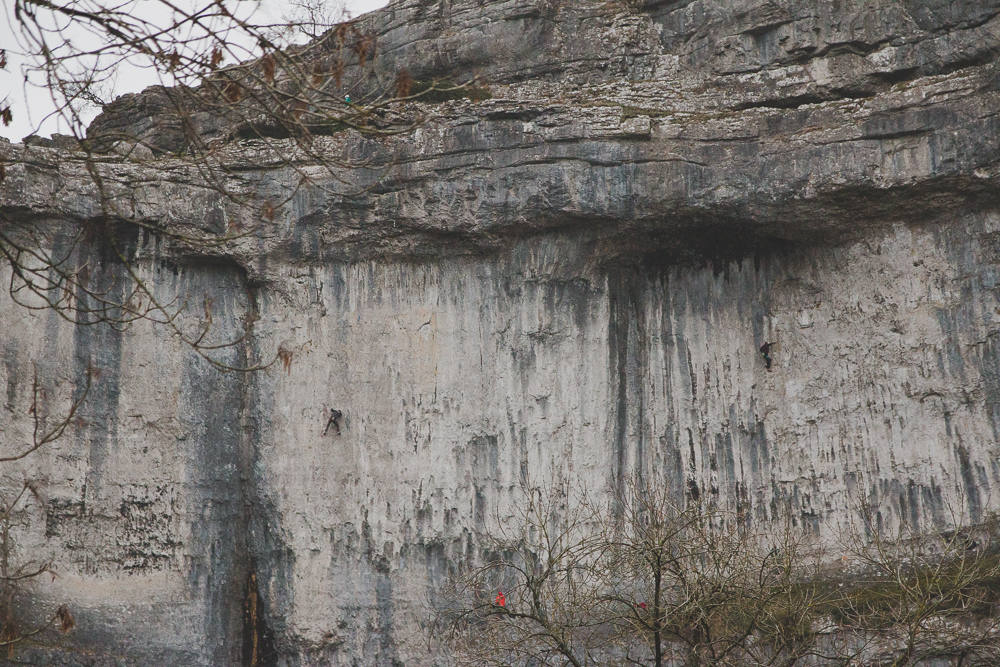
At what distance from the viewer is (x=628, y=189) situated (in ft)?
46.1

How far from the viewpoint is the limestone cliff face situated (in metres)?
13.9

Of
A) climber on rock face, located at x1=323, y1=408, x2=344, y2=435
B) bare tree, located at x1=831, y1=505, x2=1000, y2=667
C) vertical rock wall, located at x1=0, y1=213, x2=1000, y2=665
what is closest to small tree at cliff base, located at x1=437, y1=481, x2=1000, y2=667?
bare tree, located at x1=831, y1=505, x2=1000, y2=667

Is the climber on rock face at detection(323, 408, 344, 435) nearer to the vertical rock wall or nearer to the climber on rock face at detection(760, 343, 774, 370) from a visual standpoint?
the vertical rock wall

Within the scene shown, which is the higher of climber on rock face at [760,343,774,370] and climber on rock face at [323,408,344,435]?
climber on rock face at [760,343,774,370]

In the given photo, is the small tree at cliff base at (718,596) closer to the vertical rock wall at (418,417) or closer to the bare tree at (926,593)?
the bare tree at (926,593)

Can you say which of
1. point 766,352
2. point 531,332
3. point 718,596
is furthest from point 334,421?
point 718,596

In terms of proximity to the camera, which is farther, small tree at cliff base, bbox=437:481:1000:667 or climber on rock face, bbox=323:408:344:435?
climber on rock face, bbox=323:408:344:435

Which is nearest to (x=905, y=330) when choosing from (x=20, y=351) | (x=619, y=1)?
(x=619, y=1)

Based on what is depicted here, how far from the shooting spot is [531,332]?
14.9 meters

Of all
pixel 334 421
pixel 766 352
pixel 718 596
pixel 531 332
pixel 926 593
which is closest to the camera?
pixel 718 596

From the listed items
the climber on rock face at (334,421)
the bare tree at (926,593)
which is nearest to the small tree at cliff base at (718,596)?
the bare tree at (926,593)

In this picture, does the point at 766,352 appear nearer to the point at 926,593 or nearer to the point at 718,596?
the point at 926,593

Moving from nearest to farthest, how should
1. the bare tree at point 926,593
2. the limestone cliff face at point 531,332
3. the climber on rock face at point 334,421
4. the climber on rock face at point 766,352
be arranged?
the bare tree at point 926,593
the limestone cliff face at point 531,332
the climber on rock face at point 766,352
the climber on rock face at point 334,421

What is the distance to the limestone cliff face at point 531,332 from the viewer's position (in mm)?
13867
